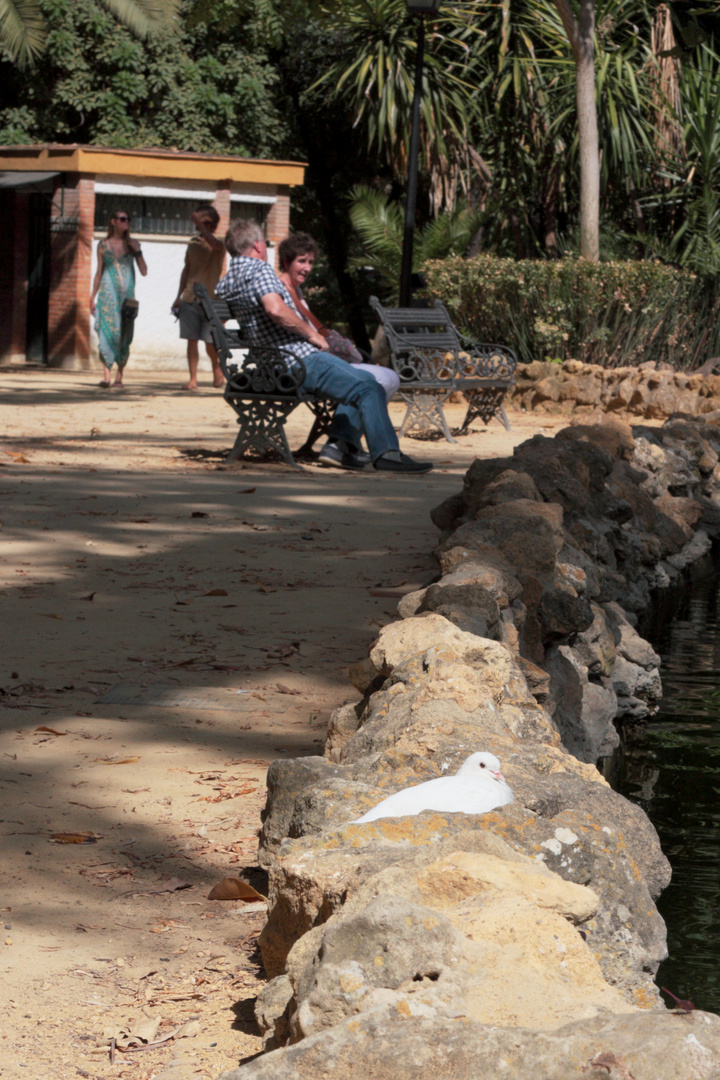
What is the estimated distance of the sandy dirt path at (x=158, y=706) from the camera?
2.31 meters

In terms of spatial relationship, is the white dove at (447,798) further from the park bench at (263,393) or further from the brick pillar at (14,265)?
the brick pillar at (14,265)

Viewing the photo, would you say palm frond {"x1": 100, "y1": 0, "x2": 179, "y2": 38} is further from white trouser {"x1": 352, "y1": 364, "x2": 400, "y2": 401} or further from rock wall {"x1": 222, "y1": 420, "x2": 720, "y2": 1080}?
rock wall {"x1": 222, "y1": 420, "x2": 720, "y2": 1080}

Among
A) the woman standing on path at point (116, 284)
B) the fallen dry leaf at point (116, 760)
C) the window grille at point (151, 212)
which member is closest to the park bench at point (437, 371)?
the woman standing on path at point (116, 284)

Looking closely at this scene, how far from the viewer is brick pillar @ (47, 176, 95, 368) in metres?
19.2

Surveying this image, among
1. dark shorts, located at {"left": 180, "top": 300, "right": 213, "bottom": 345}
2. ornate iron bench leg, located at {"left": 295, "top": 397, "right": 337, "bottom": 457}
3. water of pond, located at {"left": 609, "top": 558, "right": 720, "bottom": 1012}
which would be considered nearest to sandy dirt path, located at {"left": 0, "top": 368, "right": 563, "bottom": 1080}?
ornate iron bench leg, located at {"left": 295, "top": 397, "right": 337, "bottom": 457}

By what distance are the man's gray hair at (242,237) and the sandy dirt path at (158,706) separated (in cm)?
143

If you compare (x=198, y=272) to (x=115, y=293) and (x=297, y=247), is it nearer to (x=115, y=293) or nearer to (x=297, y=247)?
(x=115, y=293)

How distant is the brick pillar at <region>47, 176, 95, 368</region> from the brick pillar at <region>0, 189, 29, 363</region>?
895 mm

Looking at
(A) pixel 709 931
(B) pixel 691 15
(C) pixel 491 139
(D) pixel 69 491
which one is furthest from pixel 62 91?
(A) pixel 709 931

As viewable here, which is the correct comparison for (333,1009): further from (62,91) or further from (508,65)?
(62,91)

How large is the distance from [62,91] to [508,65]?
8479 millimetres

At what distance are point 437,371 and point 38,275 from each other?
10304 millimetres

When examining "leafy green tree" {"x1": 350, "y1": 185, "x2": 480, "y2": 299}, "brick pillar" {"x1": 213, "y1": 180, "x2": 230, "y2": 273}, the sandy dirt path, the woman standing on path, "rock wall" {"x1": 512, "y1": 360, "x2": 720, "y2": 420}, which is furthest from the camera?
"leafy green tree" {"x1": 350, "y1": 185, "x2": 480, "y2": 299}

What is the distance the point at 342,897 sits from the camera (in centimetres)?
208
